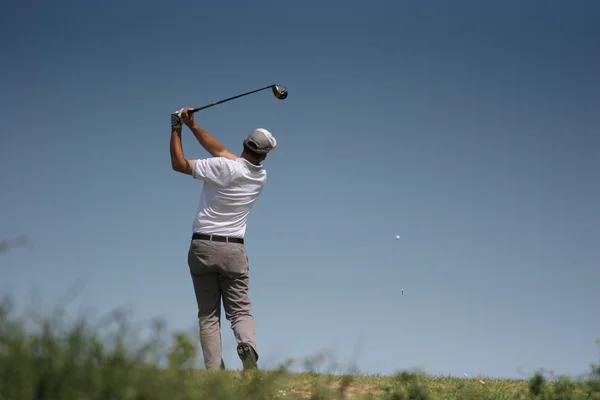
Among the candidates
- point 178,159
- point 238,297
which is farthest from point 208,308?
point 178,159

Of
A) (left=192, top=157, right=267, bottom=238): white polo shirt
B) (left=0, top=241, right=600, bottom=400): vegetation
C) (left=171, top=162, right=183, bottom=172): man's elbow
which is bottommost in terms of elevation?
(left=0, top=241, right=600, bottom=400): vegetation

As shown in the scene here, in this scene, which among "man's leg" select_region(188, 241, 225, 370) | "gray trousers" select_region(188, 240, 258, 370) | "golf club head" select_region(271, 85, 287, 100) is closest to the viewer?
"gray trousers" select_region(188, 240, 258, 370)

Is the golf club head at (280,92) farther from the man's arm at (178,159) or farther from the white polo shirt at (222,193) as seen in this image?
the man's arm at (178,159)

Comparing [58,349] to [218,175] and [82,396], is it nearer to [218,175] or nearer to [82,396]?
[82,396]

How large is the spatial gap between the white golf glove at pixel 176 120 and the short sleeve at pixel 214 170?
1.77ft

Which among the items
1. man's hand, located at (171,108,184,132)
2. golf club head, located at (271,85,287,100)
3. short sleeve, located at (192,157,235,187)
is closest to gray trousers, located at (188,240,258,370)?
short sleeve, located at (192,157,235,187)

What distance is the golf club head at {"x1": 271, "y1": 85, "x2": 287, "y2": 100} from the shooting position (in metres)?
11.0

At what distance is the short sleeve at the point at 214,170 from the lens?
30.7 ft

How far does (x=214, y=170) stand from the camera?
9375 mm

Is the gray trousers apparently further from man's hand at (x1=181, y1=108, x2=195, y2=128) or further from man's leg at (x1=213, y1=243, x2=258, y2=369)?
man's hand at (x1=181, y1=108, x2=195, y2=128)

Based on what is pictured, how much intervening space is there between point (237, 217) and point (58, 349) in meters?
4.62

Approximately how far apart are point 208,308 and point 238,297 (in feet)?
1.29

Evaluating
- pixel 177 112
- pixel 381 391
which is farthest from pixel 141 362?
pixel 177 112

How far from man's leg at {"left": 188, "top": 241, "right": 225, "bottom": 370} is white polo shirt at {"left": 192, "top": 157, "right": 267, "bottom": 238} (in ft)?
1.09
